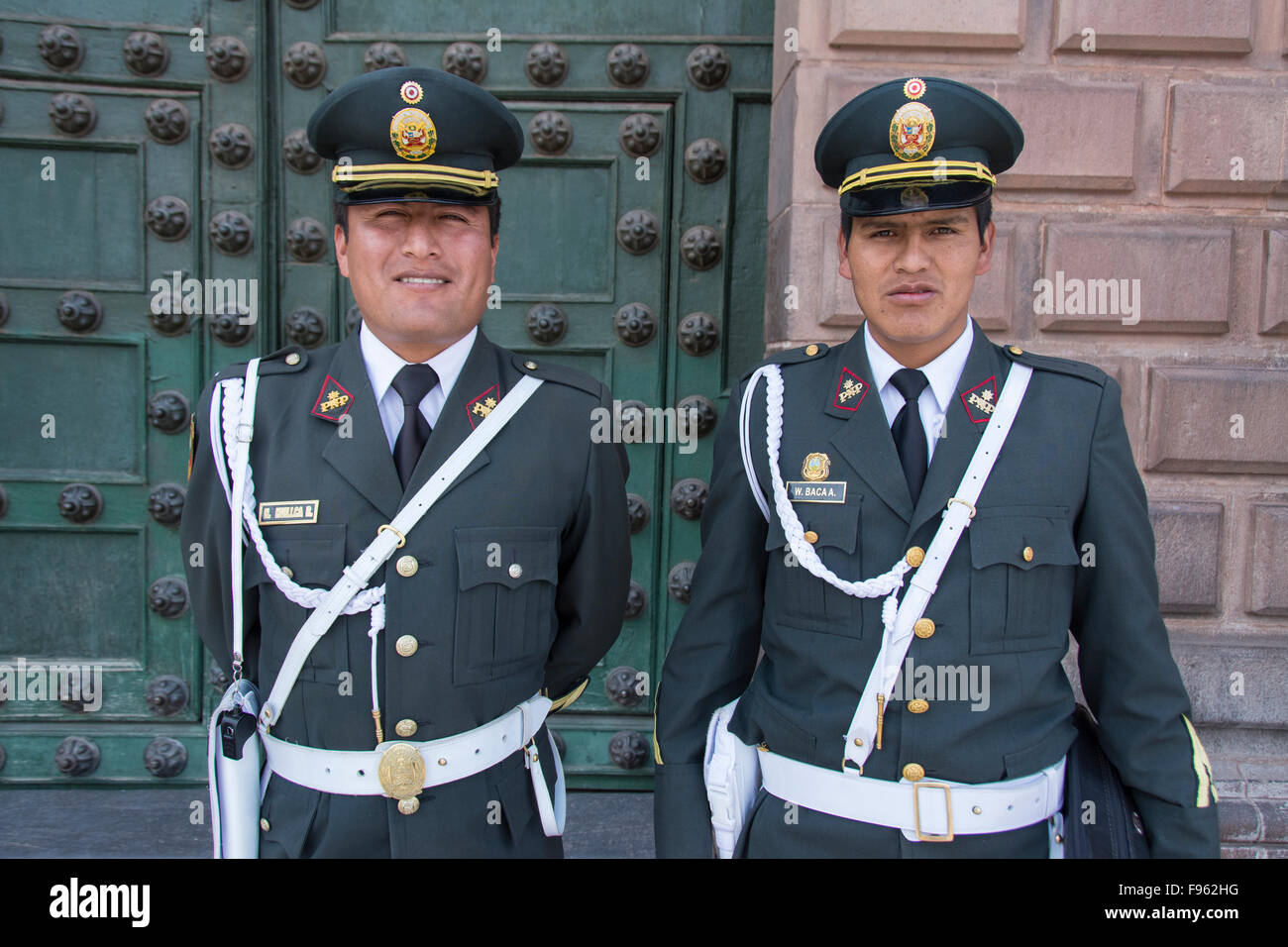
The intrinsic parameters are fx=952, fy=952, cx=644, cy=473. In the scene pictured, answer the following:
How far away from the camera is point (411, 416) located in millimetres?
2041

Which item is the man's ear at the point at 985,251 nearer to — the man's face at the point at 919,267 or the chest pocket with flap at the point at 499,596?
the man's face at the point at 919,267

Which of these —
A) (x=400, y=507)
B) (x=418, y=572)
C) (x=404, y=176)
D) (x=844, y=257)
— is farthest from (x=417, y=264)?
(x=844, y=257)

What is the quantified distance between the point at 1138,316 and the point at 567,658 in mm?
2131

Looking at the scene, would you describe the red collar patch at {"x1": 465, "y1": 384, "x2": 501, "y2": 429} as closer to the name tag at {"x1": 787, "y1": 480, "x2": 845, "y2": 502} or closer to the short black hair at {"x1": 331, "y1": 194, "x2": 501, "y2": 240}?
the short black hair at {"x1": 331, "y1": 194, "x2": 501, "y2": 240}

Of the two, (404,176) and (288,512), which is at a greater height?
(404,176)

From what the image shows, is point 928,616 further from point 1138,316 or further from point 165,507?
point 165,507

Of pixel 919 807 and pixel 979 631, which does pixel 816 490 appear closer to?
pixel 979 631

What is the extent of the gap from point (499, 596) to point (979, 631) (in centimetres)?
95

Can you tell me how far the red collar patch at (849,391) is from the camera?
1.97 meters

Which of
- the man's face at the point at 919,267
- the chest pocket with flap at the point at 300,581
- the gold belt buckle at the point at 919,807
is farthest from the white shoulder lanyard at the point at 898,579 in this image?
the chest pocket with flap at the point at 300,581

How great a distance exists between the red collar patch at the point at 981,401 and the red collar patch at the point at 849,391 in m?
0.20

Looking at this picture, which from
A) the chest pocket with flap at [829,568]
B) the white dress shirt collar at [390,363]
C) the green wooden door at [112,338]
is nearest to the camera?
the chest pocket with flap at [829,568]

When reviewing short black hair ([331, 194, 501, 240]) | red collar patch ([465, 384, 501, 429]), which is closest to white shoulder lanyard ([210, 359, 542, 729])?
red collar patch ([465, 384, 501, 429])

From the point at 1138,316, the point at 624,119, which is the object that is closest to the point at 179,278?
the point at 624,119
